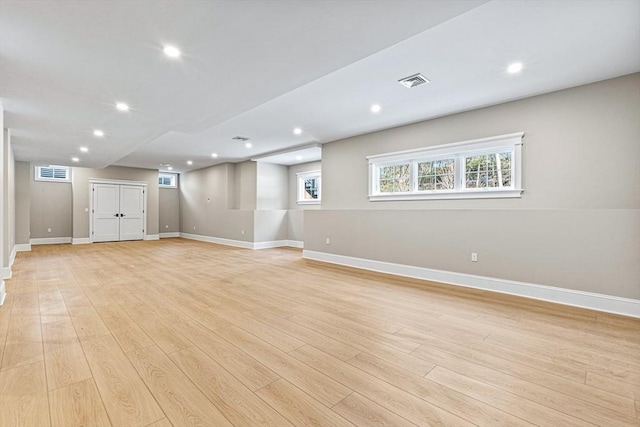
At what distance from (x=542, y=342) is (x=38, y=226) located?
12.3m

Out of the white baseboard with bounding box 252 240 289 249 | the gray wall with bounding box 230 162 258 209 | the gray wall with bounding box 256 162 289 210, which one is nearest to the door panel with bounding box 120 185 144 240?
the gray wall with bounding box 230 162 258 209

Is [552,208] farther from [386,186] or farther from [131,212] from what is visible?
[131,212]

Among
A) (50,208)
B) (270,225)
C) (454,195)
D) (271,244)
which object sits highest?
(454,195)

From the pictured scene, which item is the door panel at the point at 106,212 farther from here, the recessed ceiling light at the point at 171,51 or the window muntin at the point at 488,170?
the window muntin at the point at 488,170

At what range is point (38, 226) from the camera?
8.69 metres

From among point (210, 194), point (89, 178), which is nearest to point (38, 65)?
point (210, 194)

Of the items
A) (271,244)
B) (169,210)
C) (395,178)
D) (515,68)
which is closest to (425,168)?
(395,178)

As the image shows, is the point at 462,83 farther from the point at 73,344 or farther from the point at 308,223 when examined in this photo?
the point at 73,344

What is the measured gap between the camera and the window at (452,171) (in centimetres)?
400

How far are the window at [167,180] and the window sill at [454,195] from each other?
361 inches

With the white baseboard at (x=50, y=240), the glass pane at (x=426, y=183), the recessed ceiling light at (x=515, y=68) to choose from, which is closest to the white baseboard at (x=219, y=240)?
the white baseboard at (x=50, y=240)

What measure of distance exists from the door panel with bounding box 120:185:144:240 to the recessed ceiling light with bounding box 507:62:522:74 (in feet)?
36.3

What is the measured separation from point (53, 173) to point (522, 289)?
12411 mm

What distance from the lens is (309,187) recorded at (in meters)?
8.73
